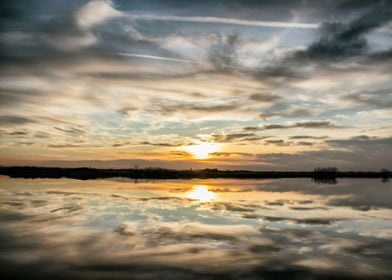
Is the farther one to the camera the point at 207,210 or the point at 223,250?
the point at 207,210

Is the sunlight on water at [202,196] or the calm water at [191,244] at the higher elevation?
the sunlight on water at [202,196]

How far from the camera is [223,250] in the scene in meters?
16.2

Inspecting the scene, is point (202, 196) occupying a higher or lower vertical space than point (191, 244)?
higher

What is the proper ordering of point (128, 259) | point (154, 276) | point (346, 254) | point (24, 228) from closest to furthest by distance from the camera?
point (154, 276) < point (128, 259) < point (346, 254) < point (24, 228)

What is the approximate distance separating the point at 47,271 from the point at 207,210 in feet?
59.1

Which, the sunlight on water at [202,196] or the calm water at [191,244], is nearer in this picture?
the calm water at [191,244]

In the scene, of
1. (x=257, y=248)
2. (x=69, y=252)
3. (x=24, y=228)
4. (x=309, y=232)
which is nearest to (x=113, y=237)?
(x=69, y=252)

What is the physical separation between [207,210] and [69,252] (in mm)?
15502

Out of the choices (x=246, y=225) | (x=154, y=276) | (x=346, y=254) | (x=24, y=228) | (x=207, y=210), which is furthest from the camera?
(x=207, y=210)

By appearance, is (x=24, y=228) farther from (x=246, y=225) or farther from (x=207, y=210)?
(x=207, y=210)

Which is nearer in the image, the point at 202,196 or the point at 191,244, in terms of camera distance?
the point at 191,244

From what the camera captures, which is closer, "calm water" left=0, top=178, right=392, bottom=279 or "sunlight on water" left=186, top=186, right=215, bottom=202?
"calm water" left=0, top=178, right=392, bottom=279

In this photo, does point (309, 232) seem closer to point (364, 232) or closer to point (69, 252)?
point (364, 232)

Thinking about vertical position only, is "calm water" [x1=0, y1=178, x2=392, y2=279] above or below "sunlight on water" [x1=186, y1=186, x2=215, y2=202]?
below
